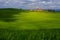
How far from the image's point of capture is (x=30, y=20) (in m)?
12.2

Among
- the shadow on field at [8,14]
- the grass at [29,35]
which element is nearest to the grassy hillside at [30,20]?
the shadow on field at [8,14]

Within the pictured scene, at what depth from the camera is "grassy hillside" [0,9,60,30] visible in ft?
36.7

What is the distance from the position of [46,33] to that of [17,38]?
5.14ft

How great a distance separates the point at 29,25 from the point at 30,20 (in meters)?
0.83

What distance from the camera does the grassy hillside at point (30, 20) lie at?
11195 millimetres

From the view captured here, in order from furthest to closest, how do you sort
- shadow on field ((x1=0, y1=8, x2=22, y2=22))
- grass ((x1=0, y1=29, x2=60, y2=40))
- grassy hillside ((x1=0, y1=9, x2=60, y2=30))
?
shadow on field ((x1=0, y1=8, x2=22, y2=22)) < grassy hillside ((x1=0, y1=9, x2=60, y2=30)) < grass ((x1=0, y1=29, x2=60, y2=40))

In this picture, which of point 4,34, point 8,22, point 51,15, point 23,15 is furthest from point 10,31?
point 51,15

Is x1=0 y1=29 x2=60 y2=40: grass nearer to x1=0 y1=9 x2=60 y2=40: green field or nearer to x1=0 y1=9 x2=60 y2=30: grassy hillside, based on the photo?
x1=0 y1=9 x2=60 y2=40: green field

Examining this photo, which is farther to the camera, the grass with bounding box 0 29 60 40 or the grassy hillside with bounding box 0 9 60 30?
the grassy hillside with bounding box 0 9 60 30

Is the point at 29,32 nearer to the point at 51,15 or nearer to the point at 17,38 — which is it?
the point at 17,38

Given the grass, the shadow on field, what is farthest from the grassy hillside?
the grass

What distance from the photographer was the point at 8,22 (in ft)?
38.3

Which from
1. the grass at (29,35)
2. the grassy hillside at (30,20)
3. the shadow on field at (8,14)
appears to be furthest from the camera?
the shadow on field at (8,14)

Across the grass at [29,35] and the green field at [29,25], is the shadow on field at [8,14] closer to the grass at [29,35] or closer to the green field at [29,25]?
the green field at [29,25]
